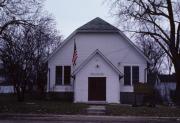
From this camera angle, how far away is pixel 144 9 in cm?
3806

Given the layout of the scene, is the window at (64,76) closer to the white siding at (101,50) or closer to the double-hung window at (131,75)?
the white siding at (101,50)

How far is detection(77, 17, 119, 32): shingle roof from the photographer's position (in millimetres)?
42469

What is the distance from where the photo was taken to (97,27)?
1690 inches

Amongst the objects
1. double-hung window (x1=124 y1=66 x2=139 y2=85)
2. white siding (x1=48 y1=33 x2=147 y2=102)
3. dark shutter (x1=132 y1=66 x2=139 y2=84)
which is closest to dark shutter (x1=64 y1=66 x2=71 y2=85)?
white siding (x1=48 y1=33 x2=147 y2=102)

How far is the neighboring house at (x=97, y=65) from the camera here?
132 ft

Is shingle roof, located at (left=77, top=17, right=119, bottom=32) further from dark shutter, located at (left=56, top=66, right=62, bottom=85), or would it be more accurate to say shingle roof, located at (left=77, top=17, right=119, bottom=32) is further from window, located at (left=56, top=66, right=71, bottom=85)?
dark shutter, located at (left=56, top=66, right=62, bottom=85)

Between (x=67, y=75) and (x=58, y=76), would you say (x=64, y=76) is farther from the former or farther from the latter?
(x=58, y=76)

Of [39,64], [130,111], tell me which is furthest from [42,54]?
[130,111]

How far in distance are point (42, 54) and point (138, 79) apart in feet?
50.5

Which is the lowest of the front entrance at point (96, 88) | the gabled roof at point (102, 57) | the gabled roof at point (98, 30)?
the front entrance at point (96, 88)

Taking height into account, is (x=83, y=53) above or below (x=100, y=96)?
above

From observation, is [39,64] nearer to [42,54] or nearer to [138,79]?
[42,54]

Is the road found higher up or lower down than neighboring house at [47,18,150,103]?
lower down

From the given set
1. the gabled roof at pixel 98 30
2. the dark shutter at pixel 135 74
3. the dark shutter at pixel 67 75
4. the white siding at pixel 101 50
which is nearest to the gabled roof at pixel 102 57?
the white siding at pixel 101 50
